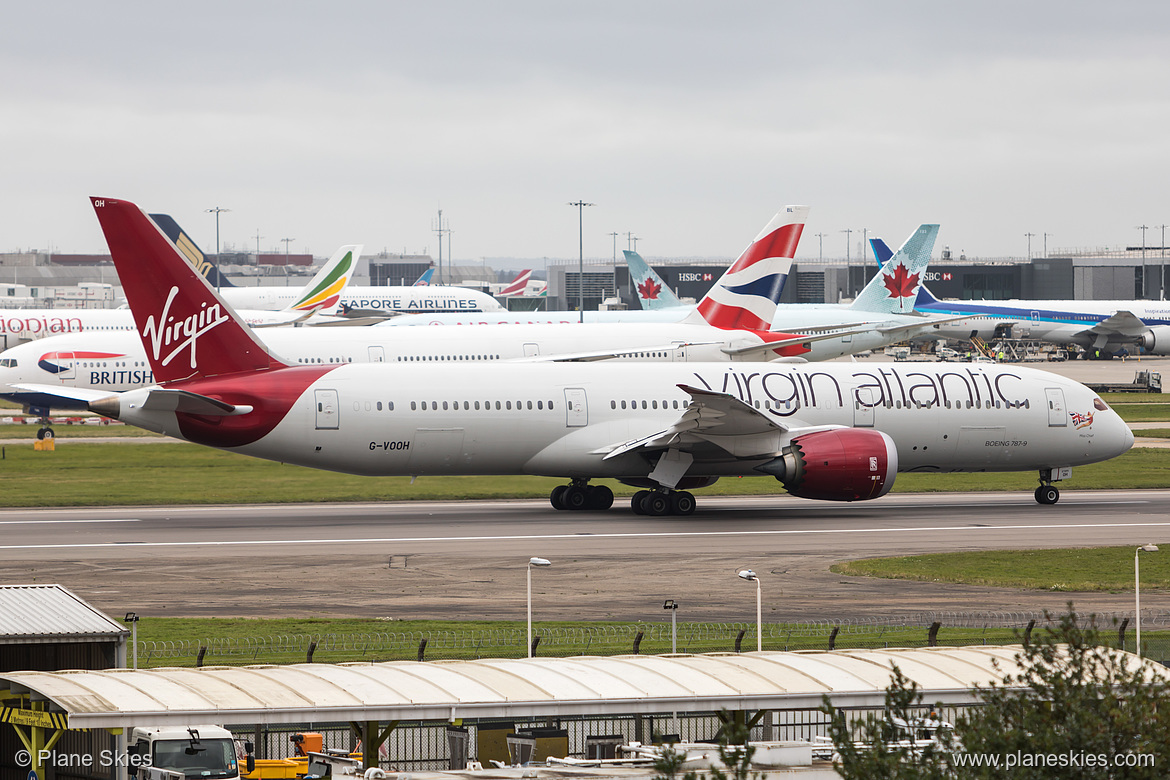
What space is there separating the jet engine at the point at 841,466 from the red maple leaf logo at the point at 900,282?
49.6 m

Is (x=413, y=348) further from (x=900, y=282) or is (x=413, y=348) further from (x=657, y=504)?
(x=900, y=282)

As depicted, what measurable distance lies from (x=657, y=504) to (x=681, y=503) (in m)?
0.67

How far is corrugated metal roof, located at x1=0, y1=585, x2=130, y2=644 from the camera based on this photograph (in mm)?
17844

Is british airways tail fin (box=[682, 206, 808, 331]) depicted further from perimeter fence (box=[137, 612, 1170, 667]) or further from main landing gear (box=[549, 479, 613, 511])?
perimeter fence (box=[137, 612, 1170, 667])

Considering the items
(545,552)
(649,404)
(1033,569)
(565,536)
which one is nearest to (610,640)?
(545,552)

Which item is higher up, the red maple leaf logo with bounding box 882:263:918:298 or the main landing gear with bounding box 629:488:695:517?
the red maple leaf logo with bounding box 882:263:918:298

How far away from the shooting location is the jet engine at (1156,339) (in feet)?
393

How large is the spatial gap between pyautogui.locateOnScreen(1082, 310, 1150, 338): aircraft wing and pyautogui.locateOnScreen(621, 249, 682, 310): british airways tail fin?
114 ft

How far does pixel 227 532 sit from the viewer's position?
1505 inches

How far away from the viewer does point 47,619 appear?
18734 mm

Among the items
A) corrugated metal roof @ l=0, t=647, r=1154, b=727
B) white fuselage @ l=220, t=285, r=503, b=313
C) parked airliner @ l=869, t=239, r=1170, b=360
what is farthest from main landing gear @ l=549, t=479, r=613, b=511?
white fuselage @ l=220, t=285, r=503, b=313

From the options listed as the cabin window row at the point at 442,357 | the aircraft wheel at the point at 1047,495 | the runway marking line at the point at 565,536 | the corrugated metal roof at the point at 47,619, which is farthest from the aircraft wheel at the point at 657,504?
the corrugated metal roof at the point at 47,619

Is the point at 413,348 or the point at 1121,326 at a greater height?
the point at 1121,326

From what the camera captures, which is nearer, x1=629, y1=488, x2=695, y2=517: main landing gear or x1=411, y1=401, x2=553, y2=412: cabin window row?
x1=411, y1=401, x2=553, y2=412: cabin window row
